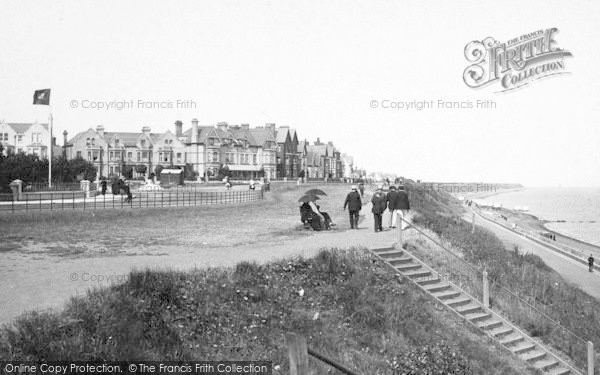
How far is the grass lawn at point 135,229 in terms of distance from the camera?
61.1ft

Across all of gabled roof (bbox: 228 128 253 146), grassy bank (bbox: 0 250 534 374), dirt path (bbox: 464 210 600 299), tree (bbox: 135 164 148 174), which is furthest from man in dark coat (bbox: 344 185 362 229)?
gabled roof (bbox: 228 128 253 146)

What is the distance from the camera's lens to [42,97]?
116 feet

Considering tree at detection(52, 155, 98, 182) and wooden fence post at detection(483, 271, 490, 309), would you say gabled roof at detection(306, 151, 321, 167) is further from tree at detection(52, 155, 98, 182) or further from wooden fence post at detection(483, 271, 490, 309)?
wooden fence post at detection(483, 271, 490, 309)

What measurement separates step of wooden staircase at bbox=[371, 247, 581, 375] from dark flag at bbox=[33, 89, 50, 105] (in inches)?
1104

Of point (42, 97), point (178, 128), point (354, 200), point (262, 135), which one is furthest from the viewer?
point (262, 135)

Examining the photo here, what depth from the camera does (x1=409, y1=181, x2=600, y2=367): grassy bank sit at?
1678cm

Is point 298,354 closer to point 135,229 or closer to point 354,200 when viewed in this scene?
point 354,200

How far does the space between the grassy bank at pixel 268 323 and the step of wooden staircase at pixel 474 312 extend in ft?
1.75

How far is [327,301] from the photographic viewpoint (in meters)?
14.4

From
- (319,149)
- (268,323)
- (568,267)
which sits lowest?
(568,267)

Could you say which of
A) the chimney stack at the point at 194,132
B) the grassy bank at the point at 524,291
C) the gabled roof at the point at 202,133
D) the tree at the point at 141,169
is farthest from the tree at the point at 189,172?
the grassy bank at the point at 524,291

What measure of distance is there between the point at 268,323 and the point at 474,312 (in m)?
7.33

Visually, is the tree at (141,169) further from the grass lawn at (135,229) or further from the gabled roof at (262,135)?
the grass lawn at (135,229)

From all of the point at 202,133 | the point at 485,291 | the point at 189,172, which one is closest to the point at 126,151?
the point at 189,172
